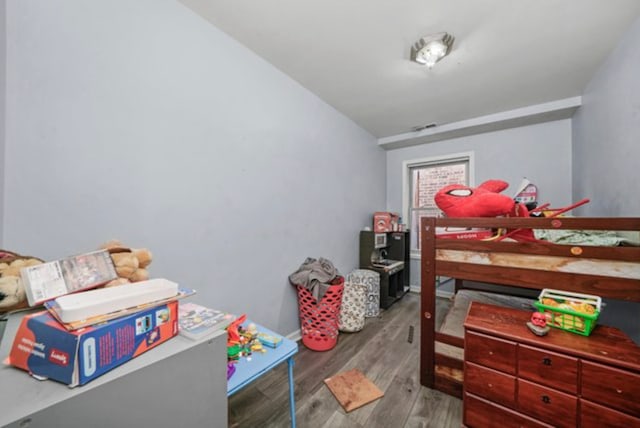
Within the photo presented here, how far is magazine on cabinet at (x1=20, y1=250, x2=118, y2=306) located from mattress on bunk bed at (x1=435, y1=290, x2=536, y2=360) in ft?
6.26

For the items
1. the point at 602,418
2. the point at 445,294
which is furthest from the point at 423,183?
the point at 602,418

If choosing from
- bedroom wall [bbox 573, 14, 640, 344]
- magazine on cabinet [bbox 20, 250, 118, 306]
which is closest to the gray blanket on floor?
magazine on cabinet [bbox 20, 250, 118, 306]

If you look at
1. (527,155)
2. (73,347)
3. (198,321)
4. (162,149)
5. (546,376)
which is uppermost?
(527,155)

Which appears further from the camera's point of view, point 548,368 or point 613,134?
point 613,134

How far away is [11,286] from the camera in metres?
0.70

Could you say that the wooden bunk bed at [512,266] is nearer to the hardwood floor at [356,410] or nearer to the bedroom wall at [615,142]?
the hardwood floor at [356,410]

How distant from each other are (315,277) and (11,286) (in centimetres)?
163

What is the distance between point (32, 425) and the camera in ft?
1.35

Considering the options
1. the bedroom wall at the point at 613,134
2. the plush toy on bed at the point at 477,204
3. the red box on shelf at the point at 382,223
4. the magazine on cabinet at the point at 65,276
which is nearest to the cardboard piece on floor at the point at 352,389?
the plush toy on bed at the point at 477,204

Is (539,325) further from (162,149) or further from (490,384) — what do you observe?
(162,149)

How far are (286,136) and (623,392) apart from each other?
7.80 ft

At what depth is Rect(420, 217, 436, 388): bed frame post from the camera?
5.33 feet

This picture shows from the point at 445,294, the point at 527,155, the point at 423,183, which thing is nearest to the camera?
the point at 527,155

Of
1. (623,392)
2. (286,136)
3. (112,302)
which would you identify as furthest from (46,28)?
(623,392)
